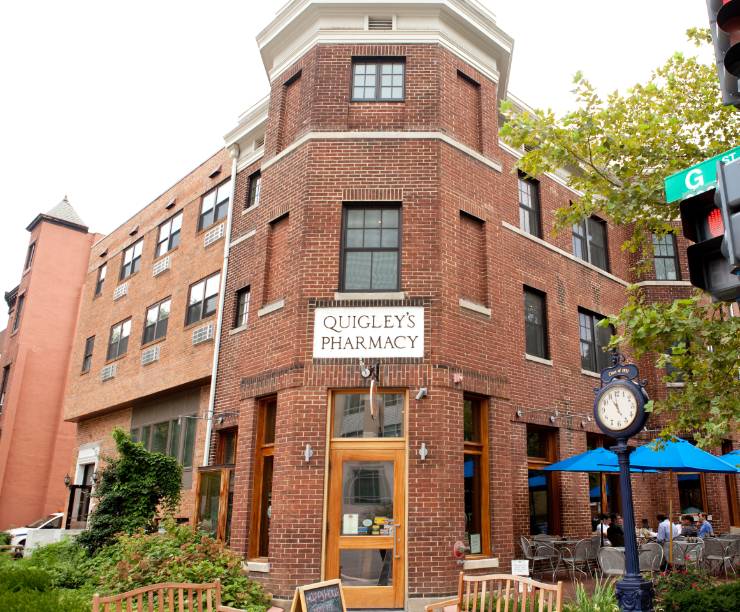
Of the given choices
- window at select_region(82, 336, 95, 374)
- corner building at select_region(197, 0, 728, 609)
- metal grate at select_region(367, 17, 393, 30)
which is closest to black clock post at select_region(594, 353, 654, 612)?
corner building at select_region(197, 0, 728, 609)

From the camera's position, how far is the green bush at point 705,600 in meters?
8.29

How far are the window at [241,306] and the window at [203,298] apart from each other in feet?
4.75

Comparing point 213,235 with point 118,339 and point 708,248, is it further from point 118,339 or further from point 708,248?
point 708,248

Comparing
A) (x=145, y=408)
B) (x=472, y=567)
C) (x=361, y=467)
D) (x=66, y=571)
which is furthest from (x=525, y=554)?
(x=145, y=408)

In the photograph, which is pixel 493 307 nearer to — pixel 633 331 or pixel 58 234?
pixel 633 331

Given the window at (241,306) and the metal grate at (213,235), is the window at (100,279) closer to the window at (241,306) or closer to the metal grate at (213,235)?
the metal grate at (213,235)

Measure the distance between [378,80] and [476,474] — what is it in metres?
8.44

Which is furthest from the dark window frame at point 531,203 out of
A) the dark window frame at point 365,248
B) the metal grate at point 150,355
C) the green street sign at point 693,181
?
the green street sign at point 693,181

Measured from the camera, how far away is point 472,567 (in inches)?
451

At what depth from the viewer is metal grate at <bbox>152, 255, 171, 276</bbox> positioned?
2183 cm

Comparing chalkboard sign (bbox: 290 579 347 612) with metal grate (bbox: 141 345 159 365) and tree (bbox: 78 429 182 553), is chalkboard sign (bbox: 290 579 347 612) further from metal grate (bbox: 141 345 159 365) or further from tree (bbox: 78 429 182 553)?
metal grate (bbox: 141 345 159 365)

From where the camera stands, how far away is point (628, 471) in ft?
28.3

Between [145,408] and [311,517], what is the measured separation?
1207cm

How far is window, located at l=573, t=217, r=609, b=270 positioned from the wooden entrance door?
33.4 ft
